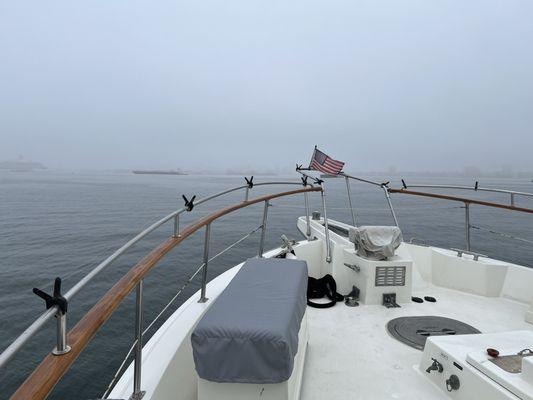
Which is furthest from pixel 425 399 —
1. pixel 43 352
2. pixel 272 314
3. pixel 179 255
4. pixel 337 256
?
pixel 179 255

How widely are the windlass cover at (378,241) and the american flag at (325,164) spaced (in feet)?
6.10

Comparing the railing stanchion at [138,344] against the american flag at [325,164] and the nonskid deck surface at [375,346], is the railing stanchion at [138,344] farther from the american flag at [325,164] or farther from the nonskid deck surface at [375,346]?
the american flag at [325,164]

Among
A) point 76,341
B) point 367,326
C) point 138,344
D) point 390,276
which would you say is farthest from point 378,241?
point 76,341

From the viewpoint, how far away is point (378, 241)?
12.6 ft

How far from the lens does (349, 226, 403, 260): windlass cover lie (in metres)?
3.83

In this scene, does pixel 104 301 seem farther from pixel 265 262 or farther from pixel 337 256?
pixel 337 256

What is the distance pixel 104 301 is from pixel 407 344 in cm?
275

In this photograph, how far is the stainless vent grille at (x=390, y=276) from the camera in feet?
12.6

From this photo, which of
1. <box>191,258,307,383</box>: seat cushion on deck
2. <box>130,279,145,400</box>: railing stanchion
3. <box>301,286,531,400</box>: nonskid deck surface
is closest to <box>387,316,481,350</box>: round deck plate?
<box>301,286,531,400</box>: nonskid deck surface

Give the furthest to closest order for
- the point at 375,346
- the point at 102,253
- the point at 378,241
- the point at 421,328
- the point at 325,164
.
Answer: the point at 102,253, the point at 325,164, the point at 378,241, the point at 421,328, the point at 375,346

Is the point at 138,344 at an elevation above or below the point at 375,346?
above

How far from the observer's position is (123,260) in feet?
38.5

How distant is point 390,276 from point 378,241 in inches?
17.5

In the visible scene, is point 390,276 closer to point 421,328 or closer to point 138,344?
point 421,328
